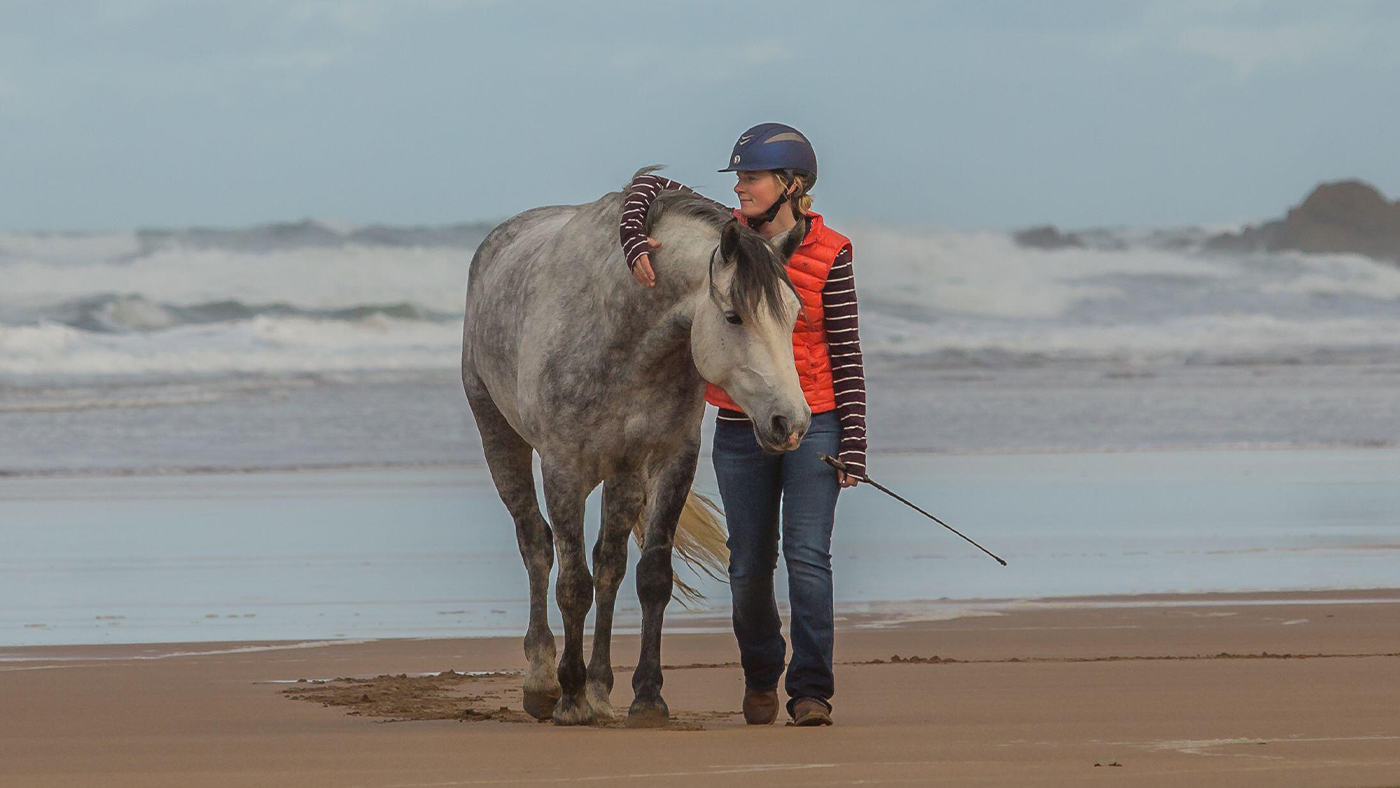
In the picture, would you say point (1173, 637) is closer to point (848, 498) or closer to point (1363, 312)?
point (848, 498)

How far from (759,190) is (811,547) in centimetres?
107

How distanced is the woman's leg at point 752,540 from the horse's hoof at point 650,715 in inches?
10.9

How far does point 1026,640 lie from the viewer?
7316mm

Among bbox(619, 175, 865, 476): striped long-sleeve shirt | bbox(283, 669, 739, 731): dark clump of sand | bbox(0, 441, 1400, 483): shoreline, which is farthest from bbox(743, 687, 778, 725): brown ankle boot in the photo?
bbox(0, 441, 1400, 483): shoreline

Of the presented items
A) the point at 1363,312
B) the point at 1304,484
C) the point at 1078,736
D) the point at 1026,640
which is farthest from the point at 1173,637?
the point at 1363,312

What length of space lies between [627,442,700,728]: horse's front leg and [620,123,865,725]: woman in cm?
16

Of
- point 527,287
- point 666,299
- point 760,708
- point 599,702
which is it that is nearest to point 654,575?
point 599,702

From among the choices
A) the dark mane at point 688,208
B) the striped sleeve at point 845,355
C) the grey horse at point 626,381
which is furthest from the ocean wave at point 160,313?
the striped sleeve at point 845,355

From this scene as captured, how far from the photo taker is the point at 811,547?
16.9ft

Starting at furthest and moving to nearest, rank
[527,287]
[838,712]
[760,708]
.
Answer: [527,287], [838,712], [760,708]

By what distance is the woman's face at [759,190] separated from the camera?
5.18 metres

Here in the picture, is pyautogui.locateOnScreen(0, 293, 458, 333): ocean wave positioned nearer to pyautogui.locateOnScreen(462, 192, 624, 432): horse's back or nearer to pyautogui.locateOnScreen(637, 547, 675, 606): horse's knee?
pyautogui.locateOnScreen(462, 192, 624, 432): horse's back

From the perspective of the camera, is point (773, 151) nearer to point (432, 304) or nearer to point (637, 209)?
point (637, 209)

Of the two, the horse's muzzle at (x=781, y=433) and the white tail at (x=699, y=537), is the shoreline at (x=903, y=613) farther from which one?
the horse's muzzle at (x=781, y=433)
